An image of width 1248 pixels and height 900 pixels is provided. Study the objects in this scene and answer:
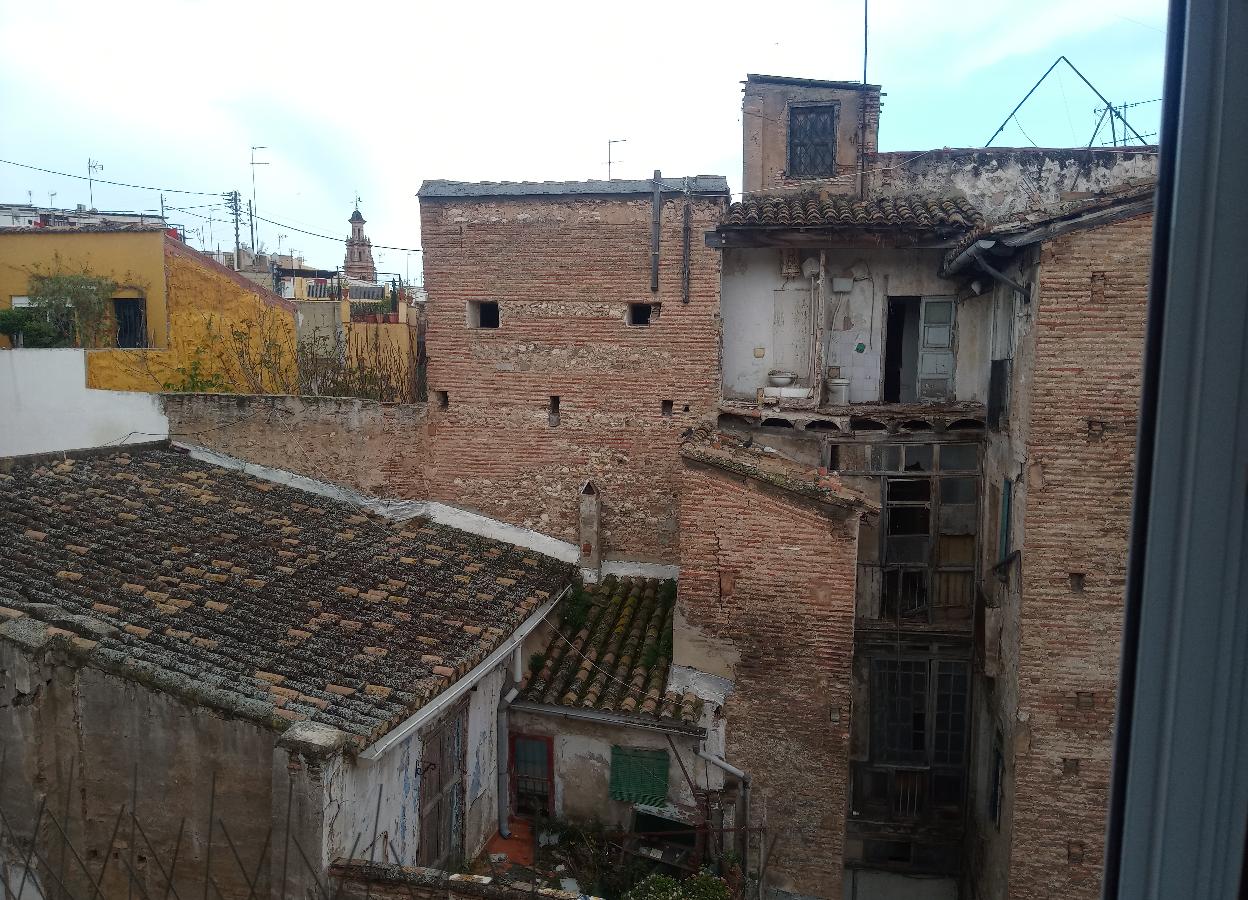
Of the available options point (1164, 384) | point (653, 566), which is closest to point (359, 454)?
point (653, 566)

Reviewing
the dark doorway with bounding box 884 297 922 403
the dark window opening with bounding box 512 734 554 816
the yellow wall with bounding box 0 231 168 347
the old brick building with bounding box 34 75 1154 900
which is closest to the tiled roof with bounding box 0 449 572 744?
the old brick building with bounding box 34 75 1154 900

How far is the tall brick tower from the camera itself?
41688 millimetres

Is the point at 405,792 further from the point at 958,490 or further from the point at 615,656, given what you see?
the point at 958,490

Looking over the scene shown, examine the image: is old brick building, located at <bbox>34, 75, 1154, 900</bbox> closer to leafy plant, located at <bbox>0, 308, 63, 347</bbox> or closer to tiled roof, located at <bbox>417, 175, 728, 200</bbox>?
tiled roof, located at <bbox>417, 175, 728, 200</bbox>

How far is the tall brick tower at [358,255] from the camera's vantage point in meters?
41.7

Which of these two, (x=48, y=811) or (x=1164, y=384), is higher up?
(x=1164, y=384)

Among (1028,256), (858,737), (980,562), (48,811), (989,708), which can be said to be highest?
(1028,256)

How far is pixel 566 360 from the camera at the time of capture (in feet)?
37.7

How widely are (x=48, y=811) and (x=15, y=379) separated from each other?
7.96m

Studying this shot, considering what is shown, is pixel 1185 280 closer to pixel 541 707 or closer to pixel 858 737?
pixel 541 707

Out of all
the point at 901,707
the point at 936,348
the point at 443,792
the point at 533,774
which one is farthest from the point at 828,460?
the point at 443,792

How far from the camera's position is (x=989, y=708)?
10961 millimetres

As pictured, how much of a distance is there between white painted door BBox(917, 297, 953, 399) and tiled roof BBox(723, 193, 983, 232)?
1.15m

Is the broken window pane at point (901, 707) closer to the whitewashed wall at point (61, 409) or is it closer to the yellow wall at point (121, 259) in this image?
the whitewashed wall at point (61, 409)
